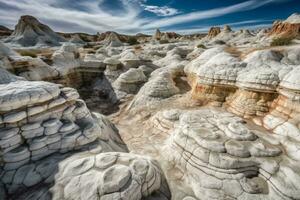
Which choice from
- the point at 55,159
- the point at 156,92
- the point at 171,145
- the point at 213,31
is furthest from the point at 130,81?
the point at 213,31

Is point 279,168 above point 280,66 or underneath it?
underneath

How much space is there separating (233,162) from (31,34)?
41938 mm

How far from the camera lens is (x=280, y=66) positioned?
6.15 m

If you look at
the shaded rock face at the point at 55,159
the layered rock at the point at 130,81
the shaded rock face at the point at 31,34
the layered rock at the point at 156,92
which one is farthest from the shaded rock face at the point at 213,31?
the shaded rock face at the point at 55,159

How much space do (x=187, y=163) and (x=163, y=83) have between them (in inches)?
239

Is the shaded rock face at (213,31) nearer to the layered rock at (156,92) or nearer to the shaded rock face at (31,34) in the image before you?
the shaded rock face at (31,34)

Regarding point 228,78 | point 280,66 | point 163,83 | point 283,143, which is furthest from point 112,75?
point 283,143

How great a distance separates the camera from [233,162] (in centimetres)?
395

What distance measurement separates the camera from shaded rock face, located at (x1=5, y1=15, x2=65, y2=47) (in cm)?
3281

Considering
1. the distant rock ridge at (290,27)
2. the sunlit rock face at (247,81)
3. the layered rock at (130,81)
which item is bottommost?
the layered rock at (130,81)

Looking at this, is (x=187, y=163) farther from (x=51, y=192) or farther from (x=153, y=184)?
(x=51, y=192)

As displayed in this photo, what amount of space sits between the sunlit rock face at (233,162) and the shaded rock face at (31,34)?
36.0 metres

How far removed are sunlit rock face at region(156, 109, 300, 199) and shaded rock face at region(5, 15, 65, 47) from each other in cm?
3602

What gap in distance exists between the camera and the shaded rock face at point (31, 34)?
32812mm
